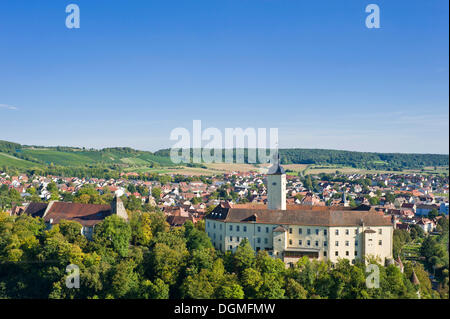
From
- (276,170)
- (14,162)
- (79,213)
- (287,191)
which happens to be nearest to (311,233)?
(276,170)

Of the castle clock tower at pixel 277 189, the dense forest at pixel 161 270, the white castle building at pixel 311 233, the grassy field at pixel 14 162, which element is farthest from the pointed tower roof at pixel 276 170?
the grassy field at pixel 14 162

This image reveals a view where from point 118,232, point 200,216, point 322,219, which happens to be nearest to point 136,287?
point 118,232

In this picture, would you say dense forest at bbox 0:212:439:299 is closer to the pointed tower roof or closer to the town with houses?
the pointed tower roof

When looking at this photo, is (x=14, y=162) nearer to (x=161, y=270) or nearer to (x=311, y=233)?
(x=161, y=270)

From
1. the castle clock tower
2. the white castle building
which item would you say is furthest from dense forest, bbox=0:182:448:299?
the castle clock tower
